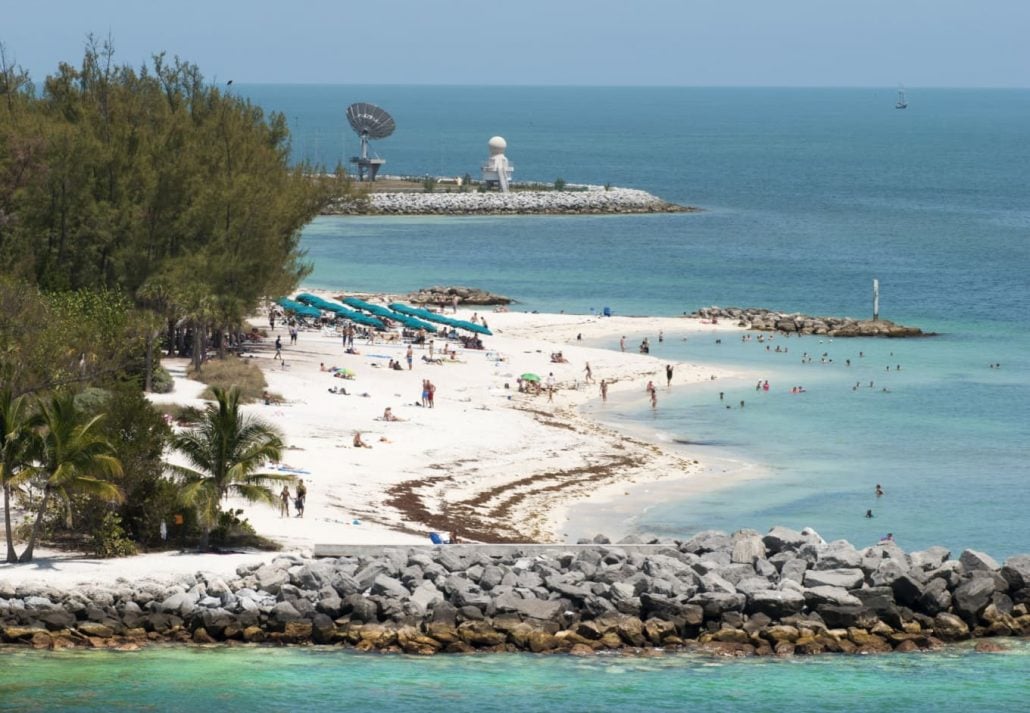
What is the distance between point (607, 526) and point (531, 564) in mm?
9089

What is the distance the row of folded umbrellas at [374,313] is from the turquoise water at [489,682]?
1703 inches

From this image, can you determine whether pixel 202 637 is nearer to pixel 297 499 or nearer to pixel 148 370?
pixel 297 499

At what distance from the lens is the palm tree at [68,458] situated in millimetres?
35938

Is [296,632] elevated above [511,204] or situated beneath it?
situated beneath

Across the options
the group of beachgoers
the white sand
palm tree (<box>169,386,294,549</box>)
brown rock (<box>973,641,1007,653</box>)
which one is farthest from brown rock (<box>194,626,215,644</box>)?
brown rock (<box>973,641,1007,653</box>)

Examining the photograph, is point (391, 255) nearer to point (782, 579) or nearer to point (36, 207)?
point (36, 207)

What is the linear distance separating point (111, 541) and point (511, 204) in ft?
371

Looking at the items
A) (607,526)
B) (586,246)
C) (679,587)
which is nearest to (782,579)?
(679,587)

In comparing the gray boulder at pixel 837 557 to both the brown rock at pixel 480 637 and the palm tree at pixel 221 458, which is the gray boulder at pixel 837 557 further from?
the palm tree at pixel 221 458

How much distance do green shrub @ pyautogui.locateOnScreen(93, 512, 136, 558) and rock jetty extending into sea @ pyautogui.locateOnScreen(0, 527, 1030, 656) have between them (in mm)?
1911

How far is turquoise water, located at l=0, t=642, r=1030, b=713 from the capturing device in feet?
106

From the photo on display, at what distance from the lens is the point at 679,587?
36.7m

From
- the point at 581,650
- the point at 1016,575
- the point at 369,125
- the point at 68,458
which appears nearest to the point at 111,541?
the point at 68,458

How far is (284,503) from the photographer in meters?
40.4
